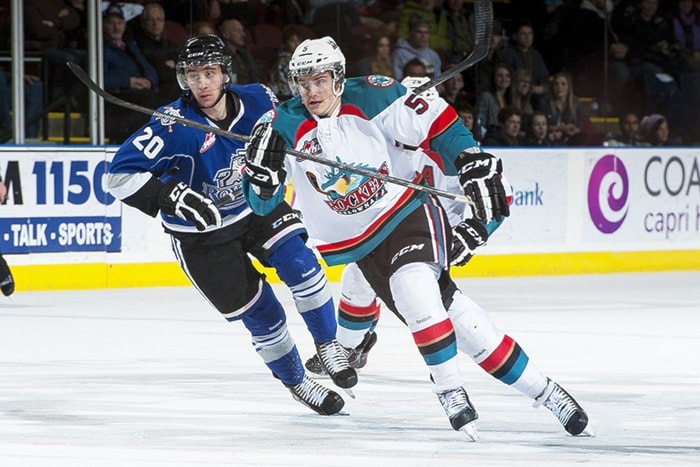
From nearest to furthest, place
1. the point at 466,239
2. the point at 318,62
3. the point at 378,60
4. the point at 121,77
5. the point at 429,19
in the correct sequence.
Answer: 1. the point at 318,62
2. the point at 466,239
3. the point at 121,77
4. the point at 378,60
5. the point at 429,19

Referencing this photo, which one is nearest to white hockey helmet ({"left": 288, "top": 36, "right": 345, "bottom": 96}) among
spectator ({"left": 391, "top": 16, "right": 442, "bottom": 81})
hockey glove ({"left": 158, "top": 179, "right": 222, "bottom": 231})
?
hockey glove ({"left": 158, "top": 179, "right": 222, "bottom": 231})

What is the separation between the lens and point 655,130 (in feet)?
34.0

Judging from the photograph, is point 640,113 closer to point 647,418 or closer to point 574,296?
point 574,296

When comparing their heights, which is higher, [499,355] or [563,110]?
[499,355]

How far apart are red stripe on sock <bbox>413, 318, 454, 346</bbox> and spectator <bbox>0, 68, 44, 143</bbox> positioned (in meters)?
5.02

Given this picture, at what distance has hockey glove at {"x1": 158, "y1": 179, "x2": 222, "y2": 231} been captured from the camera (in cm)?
409

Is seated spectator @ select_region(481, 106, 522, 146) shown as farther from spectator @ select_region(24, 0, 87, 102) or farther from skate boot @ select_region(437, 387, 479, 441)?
skate boot @ select_region(437, 387, 479, 441)

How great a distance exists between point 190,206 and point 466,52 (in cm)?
610

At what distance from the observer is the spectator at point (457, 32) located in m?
9.88

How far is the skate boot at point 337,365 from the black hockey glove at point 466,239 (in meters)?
0.52

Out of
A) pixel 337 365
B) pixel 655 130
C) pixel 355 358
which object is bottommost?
pixel 355 358

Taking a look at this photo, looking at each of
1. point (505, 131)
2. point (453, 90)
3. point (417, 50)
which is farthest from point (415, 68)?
point (505, 131)

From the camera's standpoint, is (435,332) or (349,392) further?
(349,392)

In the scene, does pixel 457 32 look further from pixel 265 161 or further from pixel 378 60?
pixel 265 161
